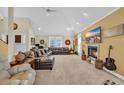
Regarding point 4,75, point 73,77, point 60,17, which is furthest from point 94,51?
point 4,75

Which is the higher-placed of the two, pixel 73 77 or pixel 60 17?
pixel 60 17

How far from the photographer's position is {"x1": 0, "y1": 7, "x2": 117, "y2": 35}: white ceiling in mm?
6527

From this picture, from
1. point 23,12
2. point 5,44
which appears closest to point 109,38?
point 5,44

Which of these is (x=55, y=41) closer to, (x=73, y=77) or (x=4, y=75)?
(x=73, y=77)

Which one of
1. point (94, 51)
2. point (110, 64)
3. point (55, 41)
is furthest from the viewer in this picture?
point (55, 41)

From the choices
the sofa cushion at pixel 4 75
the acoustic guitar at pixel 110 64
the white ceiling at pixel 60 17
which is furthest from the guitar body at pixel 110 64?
the sofa cushion at pixel 4 75

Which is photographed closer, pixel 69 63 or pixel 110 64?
pixel 110 64

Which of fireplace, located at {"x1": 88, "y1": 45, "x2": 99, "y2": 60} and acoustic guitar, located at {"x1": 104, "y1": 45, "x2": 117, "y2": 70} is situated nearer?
acoustic guitar, located at {"x1": 104, "y1": 45, "x2": 117, "y2": 70}

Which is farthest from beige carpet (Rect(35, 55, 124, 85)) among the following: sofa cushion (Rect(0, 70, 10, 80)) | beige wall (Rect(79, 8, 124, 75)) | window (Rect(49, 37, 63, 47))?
window (Rect(49, 37, 63, 47))

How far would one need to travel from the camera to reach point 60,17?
398 inches

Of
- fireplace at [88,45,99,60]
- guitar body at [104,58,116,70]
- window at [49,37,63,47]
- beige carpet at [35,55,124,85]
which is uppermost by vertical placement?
window at [49,37,63,47]

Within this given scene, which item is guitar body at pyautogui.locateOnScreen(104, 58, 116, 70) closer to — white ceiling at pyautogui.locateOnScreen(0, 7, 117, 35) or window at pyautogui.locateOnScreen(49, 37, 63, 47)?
white ceiling at pyautogui.locateOnScreen(0, 7, 117, 35)

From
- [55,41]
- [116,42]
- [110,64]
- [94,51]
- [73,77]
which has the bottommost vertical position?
[73,77]

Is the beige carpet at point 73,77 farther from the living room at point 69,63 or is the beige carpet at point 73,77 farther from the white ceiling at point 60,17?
the white ceiling at point 60,17
